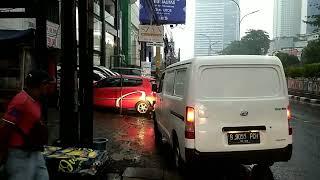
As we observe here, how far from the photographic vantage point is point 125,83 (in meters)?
17.4

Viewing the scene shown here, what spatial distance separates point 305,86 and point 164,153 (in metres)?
27.8

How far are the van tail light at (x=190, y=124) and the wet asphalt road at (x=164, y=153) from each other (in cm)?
75

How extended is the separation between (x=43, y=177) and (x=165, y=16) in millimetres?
36740

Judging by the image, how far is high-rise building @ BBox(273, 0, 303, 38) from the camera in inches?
5285

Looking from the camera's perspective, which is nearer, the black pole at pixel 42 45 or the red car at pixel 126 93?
the black pole at pixel 42 45

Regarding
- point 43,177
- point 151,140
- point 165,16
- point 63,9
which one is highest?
point 165,16

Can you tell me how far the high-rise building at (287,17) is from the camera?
440ft

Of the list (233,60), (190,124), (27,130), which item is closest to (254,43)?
(233,60)

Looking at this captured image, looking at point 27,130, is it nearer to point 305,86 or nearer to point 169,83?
point 169,83

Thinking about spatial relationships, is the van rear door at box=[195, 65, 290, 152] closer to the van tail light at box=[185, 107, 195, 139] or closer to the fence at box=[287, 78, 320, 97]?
the van tail light at box=[185, 107, 195, 139]

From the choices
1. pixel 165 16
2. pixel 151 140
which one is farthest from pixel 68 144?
pixel 165 16

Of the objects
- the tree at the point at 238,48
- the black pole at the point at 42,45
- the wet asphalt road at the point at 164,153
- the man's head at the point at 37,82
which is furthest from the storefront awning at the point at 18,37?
the tree at the point at 238,48

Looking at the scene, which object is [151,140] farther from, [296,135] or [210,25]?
[210,25]

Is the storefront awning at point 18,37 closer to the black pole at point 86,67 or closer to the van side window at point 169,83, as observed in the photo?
the black pole at point 86,67
